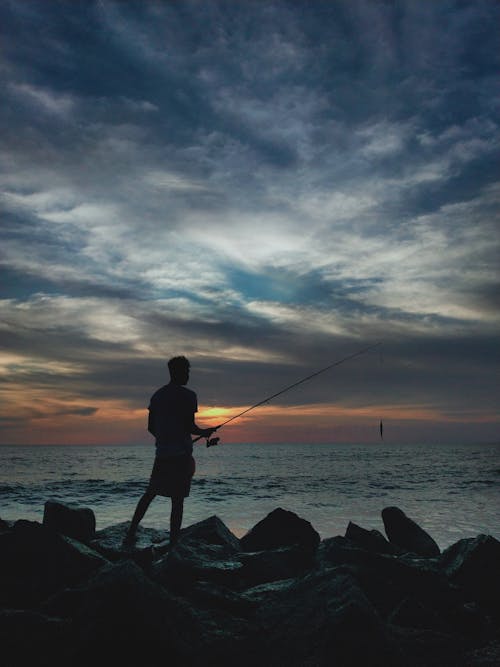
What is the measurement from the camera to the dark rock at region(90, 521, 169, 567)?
196 inches

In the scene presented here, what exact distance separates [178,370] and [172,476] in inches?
43.9

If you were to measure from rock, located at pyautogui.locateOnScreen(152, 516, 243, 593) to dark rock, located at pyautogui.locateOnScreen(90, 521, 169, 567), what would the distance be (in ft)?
0.57

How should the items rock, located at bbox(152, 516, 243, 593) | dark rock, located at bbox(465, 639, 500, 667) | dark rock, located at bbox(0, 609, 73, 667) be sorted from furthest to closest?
rock, located at bbox(152, 516, 243, 593) < dark rock, located at bbox(465, 639, 500, 667) < dark rock, located at bbox(0, 609, 73, 667)

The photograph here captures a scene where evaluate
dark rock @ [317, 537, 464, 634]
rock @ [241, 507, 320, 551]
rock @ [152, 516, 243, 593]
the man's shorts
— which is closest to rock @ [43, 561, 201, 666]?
rock @ [152, 516, 243, 593]

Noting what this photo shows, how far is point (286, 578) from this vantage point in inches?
205

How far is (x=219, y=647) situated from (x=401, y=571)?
2110mm

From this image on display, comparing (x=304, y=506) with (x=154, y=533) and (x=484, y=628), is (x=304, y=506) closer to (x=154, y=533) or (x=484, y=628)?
(x=154, y=533)

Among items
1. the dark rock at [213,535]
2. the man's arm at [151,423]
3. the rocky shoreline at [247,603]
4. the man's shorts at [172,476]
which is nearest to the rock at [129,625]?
the rocky shoreline at [247,603]

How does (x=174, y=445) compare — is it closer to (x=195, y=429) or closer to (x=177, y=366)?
(x=195, y=429)

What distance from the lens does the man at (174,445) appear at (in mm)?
5336

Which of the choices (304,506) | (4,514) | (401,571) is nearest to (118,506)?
(4,514)

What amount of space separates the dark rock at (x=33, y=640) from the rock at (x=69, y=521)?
3.35m

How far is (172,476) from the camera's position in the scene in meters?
5.33

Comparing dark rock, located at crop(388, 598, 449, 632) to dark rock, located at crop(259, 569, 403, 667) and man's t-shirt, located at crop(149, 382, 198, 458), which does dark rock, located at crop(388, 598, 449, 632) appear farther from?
man's t-shirt, located at crop(149, 382, 198, 458)
